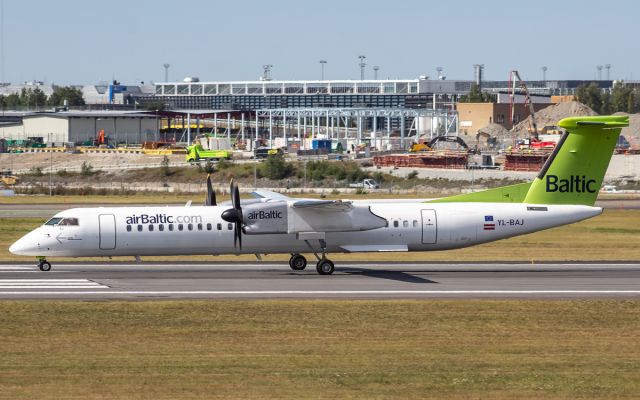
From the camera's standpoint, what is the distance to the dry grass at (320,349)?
66.9 feet

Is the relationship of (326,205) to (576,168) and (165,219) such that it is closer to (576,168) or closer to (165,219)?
(165,219)

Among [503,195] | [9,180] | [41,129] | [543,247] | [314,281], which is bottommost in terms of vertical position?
[9,180]

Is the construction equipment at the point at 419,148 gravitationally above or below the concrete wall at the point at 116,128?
below

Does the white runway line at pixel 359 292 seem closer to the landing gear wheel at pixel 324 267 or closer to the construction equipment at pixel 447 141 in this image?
the landing gear wheel at pixel 324 267

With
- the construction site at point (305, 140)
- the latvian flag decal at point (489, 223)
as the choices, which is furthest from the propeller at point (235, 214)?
the construction site at point (305, 140)

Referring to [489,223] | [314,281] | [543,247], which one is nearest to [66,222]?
[314,281]

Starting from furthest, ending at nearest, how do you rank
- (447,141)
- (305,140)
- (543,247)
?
1. (305,140)
2. (447,141)
3. (543,247)

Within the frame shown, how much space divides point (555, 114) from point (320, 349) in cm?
14840

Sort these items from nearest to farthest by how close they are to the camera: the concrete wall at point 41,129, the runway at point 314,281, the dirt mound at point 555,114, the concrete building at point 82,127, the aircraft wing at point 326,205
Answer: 1. the runway at point 314,281
2. the aircraft wing at point 326,205
3. the concrete wall at point 41,129
4. the concrete building at point 82,127
5. the dirt mound at point 555,114

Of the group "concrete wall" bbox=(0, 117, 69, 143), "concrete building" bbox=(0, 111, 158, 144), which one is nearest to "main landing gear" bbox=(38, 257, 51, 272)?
"concrete building" bbox=(0, 111, 158, 144)

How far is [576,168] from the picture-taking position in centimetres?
3697

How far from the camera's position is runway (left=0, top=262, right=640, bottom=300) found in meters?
31.5

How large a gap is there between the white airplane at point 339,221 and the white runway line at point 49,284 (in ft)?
6.06

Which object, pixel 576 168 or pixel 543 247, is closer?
pixel 576 168
